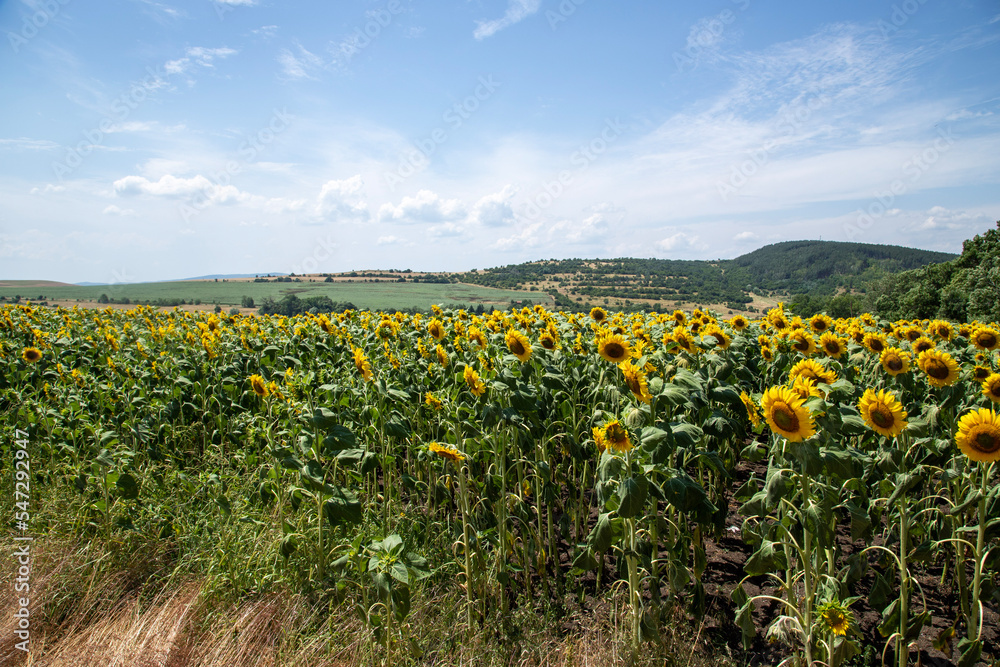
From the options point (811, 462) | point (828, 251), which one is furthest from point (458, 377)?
point (828, 251)

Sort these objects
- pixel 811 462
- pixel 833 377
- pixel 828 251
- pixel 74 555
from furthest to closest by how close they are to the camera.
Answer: pixel 828 251
pixel 74 555
pixel 833 377
pixel 811 462

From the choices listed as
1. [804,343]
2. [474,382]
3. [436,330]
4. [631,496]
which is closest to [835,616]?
[631,496]

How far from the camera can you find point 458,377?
406cm

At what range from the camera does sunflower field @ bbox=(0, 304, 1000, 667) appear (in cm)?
252

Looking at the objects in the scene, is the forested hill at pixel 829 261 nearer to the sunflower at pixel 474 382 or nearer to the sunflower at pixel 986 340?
the sunflower at pixel 986 340

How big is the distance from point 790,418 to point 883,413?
2.95 feet

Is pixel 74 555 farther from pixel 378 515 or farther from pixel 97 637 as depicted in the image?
pixel 378 515

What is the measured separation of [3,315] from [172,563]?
32.7ft


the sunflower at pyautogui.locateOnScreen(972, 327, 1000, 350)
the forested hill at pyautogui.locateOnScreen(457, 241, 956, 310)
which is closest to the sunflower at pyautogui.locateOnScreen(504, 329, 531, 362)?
the sunflower at pyautogui.locateOnScreen(972, 327, 1000, 350)

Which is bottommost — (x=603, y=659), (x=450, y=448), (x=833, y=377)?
(x=603, y=659)

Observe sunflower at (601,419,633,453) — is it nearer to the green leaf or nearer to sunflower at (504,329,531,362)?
the green leaf

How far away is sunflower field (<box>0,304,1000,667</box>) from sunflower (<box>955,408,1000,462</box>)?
1 cm

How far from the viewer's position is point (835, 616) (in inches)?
88.3

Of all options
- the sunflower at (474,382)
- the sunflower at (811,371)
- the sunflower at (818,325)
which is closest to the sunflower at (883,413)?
the sunflower at (811,371)
